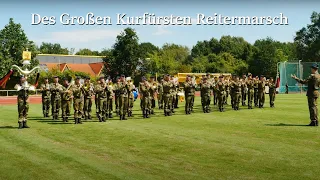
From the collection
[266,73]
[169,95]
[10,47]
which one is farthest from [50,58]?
[169,95]

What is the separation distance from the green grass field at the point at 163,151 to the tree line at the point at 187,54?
3795cm

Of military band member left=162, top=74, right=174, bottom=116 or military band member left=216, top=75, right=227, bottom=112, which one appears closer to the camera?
military band member left=162, top=74, right=174, bottom=116

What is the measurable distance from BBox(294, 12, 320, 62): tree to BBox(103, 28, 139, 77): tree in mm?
33408

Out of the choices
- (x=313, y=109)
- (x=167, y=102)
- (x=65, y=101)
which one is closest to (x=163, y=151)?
(x=313, y=109)

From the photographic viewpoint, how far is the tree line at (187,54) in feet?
171

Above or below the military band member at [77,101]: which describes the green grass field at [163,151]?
below

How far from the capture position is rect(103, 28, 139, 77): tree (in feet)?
175

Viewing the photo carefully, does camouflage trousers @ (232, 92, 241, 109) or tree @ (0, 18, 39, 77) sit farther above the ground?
tree @ (0, 18, 39, 77)

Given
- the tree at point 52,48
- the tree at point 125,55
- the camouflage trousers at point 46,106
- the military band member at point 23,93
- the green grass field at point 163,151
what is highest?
the tree at point 52,48

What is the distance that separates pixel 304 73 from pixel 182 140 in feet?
124

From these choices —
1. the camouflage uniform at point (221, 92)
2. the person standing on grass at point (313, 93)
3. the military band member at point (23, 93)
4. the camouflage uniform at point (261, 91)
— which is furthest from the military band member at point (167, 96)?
the person standing on grass at point (313, 93)

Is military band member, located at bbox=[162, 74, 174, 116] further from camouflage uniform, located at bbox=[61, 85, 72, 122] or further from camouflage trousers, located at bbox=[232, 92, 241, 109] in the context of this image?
camouflage uniform, located at bbox=[61, 85, 72, 122]

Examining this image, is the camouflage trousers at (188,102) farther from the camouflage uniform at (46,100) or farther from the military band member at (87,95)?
the camouflage uniform at (46,100)

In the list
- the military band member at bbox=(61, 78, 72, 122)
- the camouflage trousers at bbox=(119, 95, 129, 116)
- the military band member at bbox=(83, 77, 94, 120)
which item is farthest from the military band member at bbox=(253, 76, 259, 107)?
the military band member at bbox=(61, 78, 72, 122)
